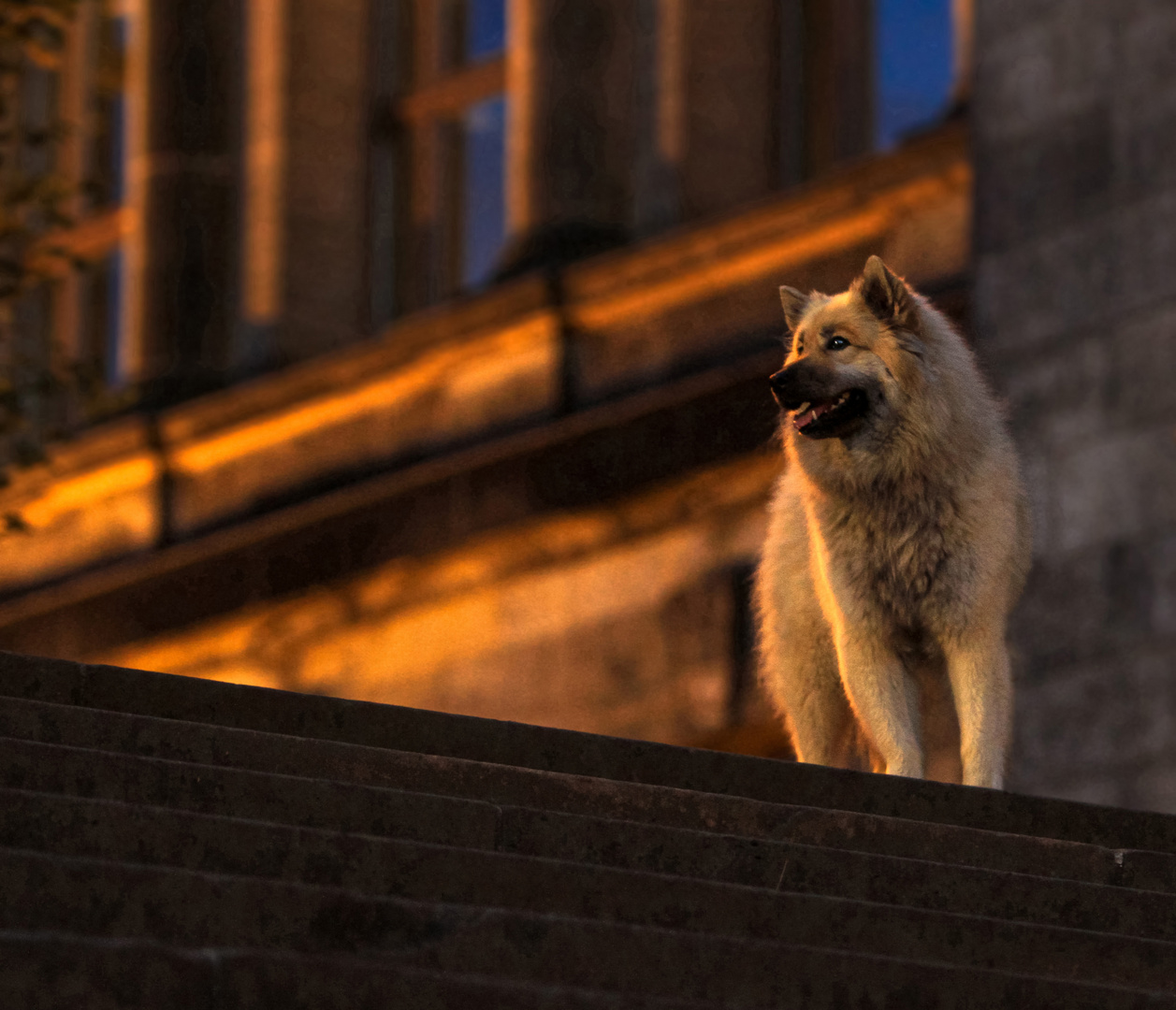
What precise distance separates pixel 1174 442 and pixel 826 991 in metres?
9.26

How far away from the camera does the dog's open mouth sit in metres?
9.64

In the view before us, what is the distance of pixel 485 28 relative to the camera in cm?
2486

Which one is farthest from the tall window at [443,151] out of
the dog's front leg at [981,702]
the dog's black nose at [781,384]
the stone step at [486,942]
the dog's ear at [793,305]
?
the stone step at [486,942]

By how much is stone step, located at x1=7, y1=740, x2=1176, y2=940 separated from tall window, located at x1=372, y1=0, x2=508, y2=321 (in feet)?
54.5

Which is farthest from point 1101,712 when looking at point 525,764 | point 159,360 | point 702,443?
point 159,360

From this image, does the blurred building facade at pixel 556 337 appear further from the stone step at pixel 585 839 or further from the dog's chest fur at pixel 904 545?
the stone step at pixel 585 839

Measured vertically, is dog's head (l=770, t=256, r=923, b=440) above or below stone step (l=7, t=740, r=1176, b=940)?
above

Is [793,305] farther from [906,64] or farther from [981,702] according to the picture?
[906,64]

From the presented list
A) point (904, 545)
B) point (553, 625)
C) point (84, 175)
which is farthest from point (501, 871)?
point (84, 175)

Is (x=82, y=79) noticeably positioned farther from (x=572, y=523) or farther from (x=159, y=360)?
(x=572, y=523)

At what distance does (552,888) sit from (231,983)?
1169 mm

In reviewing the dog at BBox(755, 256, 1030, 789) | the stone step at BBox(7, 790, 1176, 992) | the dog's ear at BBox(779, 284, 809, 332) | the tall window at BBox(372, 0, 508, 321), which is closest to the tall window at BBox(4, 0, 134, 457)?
the tall window at BBox(372, 0, 508, 321)

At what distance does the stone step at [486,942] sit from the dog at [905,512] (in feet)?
8.25

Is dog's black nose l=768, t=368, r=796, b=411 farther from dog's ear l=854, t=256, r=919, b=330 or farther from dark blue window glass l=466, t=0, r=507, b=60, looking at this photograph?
dark blue window glass l=466, t=0, r=507, b=60
